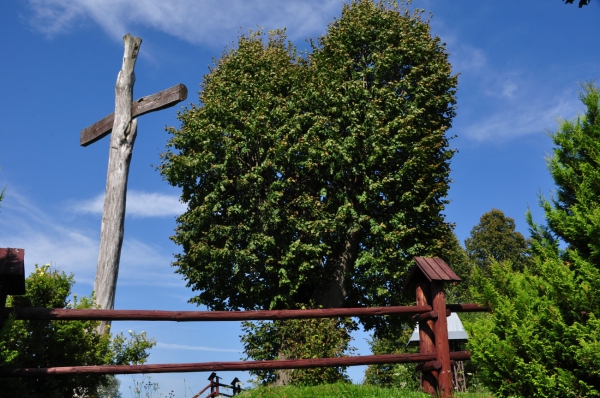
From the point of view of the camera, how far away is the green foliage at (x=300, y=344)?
15375 millimetres

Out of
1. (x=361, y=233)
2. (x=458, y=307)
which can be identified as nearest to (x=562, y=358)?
(x=458, y=307)

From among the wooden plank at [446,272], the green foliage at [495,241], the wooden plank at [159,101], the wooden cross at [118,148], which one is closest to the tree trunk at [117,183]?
the wooden cross at [118,148]

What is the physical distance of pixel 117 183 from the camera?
13.6 meters

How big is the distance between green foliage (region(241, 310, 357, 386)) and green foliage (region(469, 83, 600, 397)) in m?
7.42

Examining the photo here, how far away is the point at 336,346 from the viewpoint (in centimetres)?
1609

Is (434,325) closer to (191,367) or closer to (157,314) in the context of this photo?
(191,367)

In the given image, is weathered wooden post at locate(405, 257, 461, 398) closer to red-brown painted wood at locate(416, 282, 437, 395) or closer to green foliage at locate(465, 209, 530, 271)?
red-brown painted wood at locate(416, 282, 437, 395)

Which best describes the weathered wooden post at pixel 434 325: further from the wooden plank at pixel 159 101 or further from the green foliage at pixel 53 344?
the wooden plank at pixel 159 101

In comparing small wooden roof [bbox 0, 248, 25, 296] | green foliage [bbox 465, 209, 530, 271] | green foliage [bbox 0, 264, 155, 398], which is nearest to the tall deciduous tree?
green foliage [bbox 0, 264, 155, 398]

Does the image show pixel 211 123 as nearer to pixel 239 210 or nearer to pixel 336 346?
pixel 239 210

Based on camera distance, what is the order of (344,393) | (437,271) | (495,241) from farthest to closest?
(495,241) < (437,271) < (344,393)

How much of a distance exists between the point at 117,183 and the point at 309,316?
24.0ft

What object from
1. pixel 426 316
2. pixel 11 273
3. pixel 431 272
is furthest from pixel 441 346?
pixel 11 273

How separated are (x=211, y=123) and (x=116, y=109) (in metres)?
6.65
